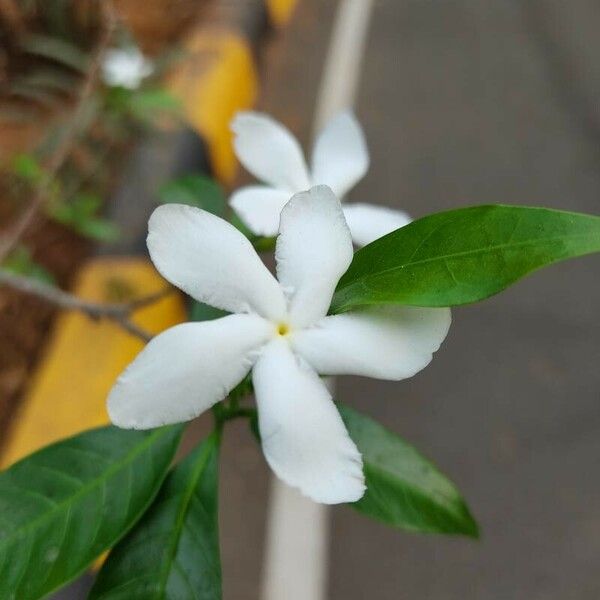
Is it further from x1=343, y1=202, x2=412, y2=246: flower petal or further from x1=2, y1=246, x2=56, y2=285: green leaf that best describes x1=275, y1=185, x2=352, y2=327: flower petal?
x1=2, y1=246, x2=56, y2=285: green leaf

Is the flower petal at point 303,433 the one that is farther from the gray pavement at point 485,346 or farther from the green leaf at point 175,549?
the gray pavement at point 485,346

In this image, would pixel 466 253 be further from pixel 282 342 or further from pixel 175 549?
pixel 175 549

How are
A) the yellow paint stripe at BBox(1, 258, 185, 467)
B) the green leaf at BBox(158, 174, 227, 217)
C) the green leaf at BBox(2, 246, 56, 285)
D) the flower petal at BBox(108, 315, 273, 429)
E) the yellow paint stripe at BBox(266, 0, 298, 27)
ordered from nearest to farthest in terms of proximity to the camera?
1. the flower petal at BBox(108, 315, 273, 429)
2. the green leaf at BBox(158, 174, 227, 217)
3. the yellow paint stripe at BBox(1, 258, 185, 467)
4. the green leaf at BBox(2, 246, 56, 285)
5. the yellow paint stripe at BBox(266, 0, 298, 27)

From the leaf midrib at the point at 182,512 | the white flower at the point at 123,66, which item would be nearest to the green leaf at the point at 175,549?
the leaf midrib at the point at 182,512

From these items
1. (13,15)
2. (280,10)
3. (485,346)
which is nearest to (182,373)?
(485,346)

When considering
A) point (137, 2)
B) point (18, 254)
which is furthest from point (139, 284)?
point (137, 2)

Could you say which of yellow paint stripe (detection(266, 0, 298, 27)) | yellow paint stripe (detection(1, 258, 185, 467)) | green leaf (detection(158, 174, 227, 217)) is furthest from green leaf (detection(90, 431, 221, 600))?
yellow paint stripe (detection(266, 0, 298, 27))

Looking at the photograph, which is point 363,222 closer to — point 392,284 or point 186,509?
point 392,284
